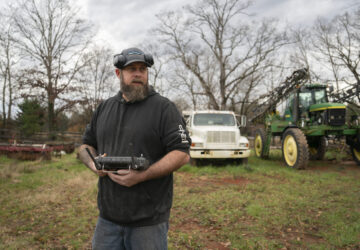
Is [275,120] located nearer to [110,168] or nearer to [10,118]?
[110,168]

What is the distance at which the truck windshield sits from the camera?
9.95 metres

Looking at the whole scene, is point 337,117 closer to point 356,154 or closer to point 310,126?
point 310,126

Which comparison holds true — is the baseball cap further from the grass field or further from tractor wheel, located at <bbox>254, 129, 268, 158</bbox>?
tractor wheel, located at <bbox>254, 129, 268, 158</bbox>

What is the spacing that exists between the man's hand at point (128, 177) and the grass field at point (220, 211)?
2176 mm

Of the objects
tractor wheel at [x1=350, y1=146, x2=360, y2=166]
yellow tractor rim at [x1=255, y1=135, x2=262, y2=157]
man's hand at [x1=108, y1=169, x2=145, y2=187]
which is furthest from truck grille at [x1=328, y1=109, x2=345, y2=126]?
man's hand at [x1=108, y1=169, x2=145, y2=187]

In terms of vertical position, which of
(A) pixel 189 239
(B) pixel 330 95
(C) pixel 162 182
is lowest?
(A) pixel 189 239

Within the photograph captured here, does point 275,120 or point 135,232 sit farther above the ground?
point 275,120

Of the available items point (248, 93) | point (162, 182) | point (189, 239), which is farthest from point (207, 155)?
point (248, 93)

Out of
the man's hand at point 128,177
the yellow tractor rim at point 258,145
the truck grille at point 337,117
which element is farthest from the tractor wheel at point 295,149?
the man's hand at point 128,177

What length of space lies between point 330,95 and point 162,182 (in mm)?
10406

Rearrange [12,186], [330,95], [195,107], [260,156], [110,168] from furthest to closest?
[195,107] < [260,156] < [330,95] < [12,186] < [110,168]

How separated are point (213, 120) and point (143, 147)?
844 centimetres

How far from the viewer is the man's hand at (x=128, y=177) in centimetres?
157

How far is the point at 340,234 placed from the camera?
11.9 feet
